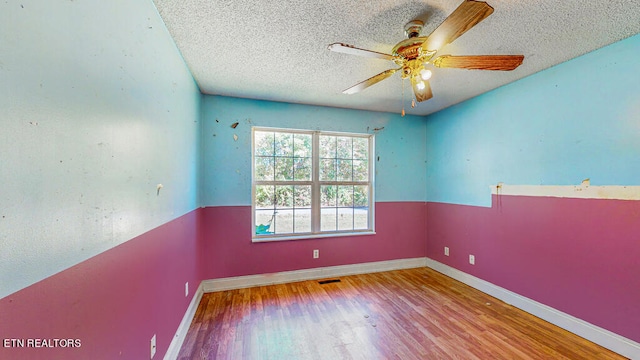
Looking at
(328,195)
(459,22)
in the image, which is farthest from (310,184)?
(459,22)

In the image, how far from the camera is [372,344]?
1963mm

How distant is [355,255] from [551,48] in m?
3.00

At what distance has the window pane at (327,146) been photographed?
11.3 ft

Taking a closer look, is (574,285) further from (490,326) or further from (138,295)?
(138,295)

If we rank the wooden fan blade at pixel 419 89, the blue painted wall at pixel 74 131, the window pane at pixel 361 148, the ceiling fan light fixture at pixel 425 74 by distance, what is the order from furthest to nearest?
the window pane at pixel 361 148, the wooden fan blade at pixel 419 89, the ceiling fan light fixture at pixel 425 74, the blue painted wall at pixel 74 131

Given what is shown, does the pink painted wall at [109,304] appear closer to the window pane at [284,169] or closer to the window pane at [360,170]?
the window pane at [284,169]

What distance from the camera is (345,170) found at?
3.56 metres

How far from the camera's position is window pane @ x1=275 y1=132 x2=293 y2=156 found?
3.26 metres

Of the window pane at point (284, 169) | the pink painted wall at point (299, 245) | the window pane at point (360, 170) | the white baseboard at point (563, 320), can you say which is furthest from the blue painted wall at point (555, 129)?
the window pane at point (284, 169)

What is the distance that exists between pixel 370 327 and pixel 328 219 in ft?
5.04

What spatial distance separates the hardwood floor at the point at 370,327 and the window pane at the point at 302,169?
1.45 meters

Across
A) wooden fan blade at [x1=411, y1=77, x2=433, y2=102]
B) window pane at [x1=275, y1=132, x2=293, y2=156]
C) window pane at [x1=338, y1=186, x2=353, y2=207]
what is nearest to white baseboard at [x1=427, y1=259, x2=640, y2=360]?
window pane at [x1=338, y1=186, x2=353, y2=207]

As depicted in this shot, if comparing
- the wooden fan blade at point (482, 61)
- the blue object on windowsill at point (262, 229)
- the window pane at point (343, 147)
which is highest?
the wooden fan blade at point (482, 61)

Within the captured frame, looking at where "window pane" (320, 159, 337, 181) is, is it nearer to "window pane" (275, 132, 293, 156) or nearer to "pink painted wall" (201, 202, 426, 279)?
"window pane" (275, 132, 293, 156)
